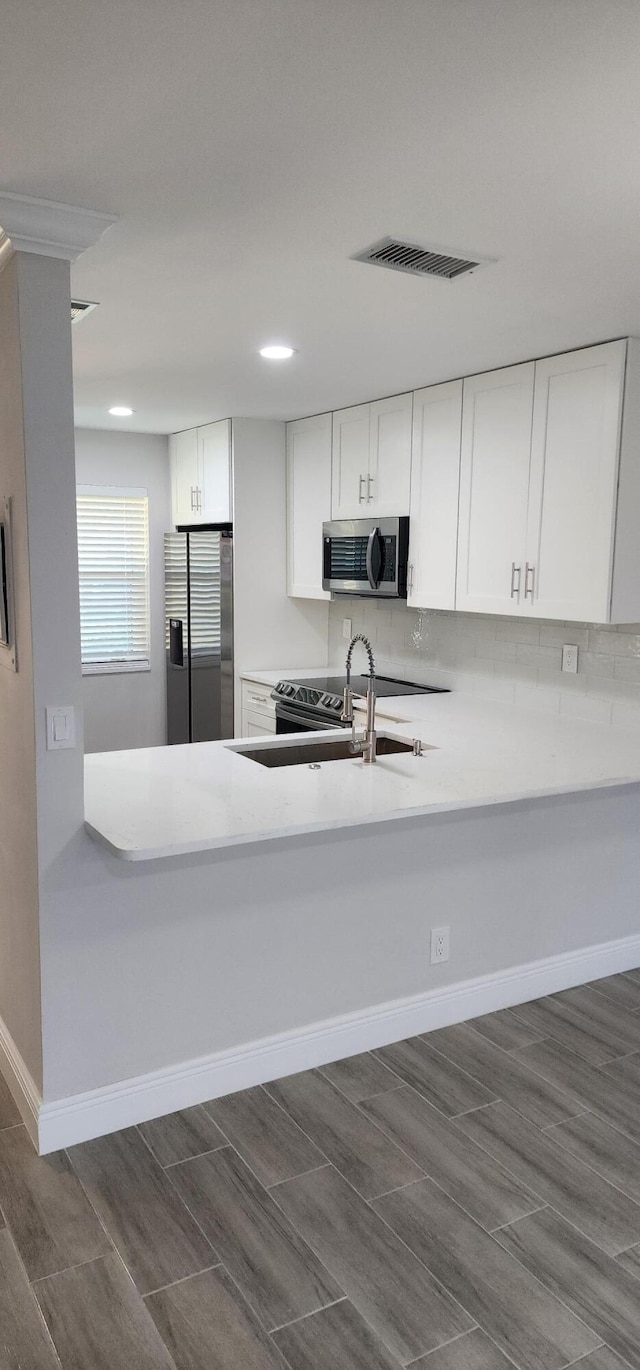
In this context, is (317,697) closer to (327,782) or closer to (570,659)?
(570,659)

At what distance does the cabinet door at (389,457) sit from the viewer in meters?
4.12

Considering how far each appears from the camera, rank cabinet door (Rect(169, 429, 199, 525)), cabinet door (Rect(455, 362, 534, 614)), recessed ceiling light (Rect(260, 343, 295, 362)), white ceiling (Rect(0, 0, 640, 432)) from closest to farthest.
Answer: white ceiling (Rect(0, 0, 640, 432))
recessed ceiling light (Rect(260, 343, 295, 362))
cabinet door (Rect(455, 362, 534, 614))
cabinet door (Rect(169, 429, 199, 525))

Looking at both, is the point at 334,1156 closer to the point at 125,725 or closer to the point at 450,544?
the point at 450,544

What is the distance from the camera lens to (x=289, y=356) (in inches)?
133

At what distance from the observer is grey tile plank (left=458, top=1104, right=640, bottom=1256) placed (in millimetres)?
2104

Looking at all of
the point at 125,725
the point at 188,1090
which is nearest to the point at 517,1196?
the point at 188,1090

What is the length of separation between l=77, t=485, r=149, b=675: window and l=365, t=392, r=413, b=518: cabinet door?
1.86 m

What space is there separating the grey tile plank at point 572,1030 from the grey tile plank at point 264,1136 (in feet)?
3.07

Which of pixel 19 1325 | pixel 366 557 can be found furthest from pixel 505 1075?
pixel 366 557

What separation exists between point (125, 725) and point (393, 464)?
100 inches

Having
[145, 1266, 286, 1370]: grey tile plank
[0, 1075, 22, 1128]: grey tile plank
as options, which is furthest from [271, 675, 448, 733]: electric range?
[145, 1266, 286, 1370]: grey tile plank

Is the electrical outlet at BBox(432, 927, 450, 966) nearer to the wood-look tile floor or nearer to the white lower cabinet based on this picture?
the wood-look tile floor

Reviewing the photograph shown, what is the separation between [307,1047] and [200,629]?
2.93m

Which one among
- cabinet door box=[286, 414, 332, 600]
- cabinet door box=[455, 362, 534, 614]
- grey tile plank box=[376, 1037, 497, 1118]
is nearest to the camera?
grey tile plank box=[376, 1037, 497, 1118]
